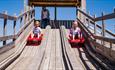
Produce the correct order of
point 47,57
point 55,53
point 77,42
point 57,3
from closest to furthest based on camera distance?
point 47,57 < point 55,53 < point 77,42 < point 57,3

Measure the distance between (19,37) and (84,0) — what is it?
317 inches

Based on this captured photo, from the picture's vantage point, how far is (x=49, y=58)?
34.3 feet

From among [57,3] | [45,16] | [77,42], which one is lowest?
[77,42]

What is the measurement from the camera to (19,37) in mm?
11664

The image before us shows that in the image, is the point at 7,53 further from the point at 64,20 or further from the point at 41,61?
the point at 64,20

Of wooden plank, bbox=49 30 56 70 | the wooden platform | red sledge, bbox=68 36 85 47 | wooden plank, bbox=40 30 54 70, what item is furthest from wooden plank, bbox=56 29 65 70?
red sledge, bbox=68 36 85 47

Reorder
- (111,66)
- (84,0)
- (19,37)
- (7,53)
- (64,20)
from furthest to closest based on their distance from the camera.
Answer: (64,20)
(84,0)
(19,37)
(7,53)
(111,66)

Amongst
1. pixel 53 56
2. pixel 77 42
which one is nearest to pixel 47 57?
pixel 53 56

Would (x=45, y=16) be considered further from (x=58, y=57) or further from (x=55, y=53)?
(x=58, y=57)

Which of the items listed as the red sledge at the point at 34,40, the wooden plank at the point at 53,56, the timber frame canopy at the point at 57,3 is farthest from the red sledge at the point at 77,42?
the timber frame canopy at the point at 57,3

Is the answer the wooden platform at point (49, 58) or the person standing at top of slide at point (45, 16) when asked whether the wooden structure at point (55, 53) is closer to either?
the wooden platform at point (49, 58)

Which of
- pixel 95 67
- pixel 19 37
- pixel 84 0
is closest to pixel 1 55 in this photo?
pixel 95 67

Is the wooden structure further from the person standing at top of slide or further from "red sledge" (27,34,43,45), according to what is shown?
the person standing at top of slide

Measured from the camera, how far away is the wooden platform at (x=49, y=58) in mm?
8875
